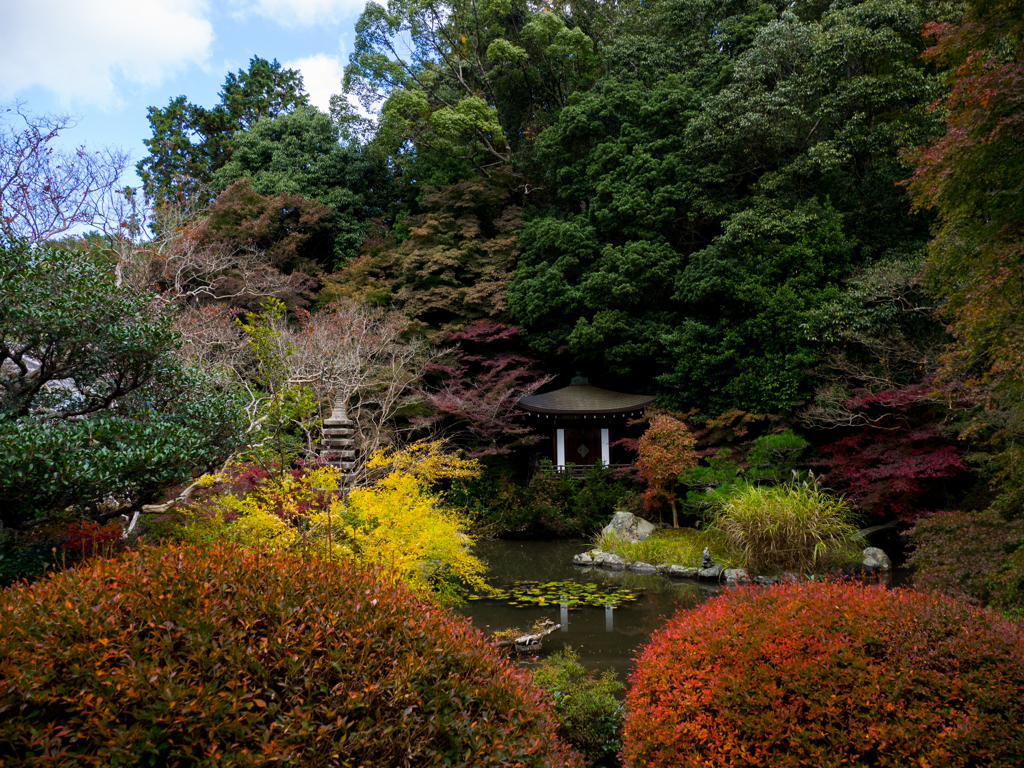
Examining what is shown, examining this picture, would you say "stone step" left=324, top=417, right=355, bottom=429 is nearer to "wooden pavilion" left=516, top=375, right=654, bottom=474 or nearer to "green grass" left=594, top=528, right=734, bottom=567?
"green grass" left=594, top=528, right=734, bottom=567

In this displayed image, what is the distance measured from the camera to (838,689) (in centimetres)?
233

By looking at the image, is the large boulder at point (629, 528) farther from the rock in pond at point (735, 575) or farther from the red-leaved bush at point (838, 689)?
the red-leaved bush at point (838, 689)

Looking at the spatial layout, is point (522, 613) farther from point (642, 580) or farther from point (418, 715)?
point (418, 715)

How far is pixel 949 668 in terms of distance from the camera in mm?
2264

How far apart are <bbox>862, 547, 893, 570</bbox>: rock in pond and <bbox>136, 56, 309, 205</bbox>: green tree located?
18.1 meters

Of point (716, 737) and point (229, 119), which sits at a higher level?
point (229, 119)

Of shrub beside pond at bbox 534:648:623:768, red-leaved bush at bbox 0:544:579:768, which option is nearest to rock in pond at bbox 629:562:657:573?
shrub beside pond at bbox 534:648:623:768

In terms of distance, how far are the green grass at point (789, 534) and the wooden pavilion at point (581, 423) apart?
522 cm

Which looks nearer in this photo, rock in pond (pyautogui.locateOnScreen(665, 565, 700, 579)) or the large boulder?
rock in pond (pyautogui.locateOnScreen(665, 565, 700, 579))

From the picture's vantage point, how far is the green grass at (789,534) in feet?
26.0

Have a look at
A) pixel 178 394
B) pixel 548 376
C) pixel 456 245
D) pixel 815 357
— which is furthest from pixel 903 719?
pixel 456 245

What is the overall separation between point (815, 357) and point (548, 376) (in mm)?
5550

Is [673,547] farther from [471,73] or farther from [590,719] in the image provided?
[471,73]

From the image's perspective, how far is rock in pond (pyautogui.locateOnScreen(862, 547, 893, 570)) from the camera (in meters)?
8.62
